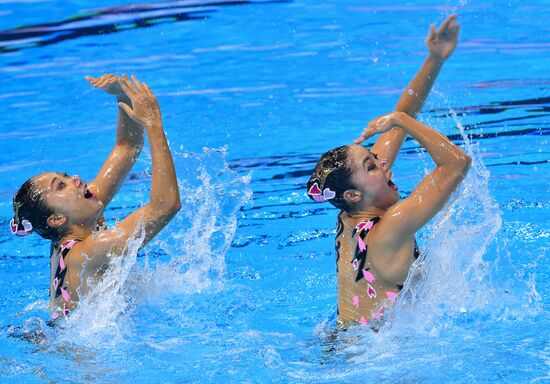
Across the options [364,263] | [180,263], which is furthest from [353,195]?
[180,263]

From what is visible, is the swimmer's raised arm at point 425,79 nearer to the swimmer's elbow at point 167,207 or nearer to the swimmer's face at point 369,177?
the swimmer's face at point 369,177

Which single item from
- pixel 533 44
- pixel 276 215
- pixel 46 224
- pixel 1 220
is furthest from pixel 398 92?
pixel 46 224

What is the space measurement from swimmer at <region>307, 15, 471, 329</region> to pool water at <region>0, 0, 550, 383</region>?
12 cm

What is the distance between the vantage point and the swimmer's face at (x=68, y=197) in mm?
4770

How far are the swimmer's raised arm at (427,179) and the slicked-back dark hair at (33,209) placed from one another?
1.70 m

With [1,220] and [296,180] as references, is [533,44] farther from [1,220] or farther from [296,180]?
[1,220]

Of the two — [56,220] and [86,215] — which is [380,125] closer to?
[86,215]

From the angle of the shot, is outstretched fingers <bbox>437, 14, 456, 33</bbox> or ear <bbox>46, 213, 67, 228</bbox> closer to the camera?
outstretched fingers <bbox>437, 14, 456, 33</bbox>

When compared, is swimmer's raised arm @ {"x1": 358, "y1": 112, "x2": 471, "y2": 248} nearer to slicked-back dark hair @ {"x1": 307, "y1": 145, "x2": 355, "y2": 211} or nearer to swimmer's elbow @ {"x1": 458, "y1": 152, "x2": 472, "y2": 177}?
swimmer's elbow @ {"x1": 458, "y1": 152, "x2": 472, "y2": 177}

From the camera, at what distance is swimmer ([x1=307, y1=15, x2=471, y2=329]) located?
13.4 feet

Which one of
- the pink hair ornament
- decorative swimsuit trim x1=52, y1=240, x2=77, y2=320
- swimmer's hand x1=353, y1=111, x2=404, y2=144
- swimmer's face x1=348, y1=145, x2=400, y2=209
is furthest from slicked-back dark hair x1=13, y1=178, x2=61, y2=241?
swimmer's hand x1=353, y1=111, x2=404, y2=144

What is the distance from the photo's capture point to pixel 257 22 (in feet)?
35.6

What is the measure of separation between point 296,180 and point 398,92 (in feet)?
6.91

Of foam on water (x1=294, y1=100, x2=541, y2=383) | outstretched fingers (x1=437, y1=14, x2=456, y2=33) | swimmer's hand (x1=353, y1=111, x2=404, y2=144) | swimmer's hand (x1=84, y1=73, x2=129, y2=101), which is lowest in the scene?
foam on water (x1=294, y1=100, x2=541, y2=383)
